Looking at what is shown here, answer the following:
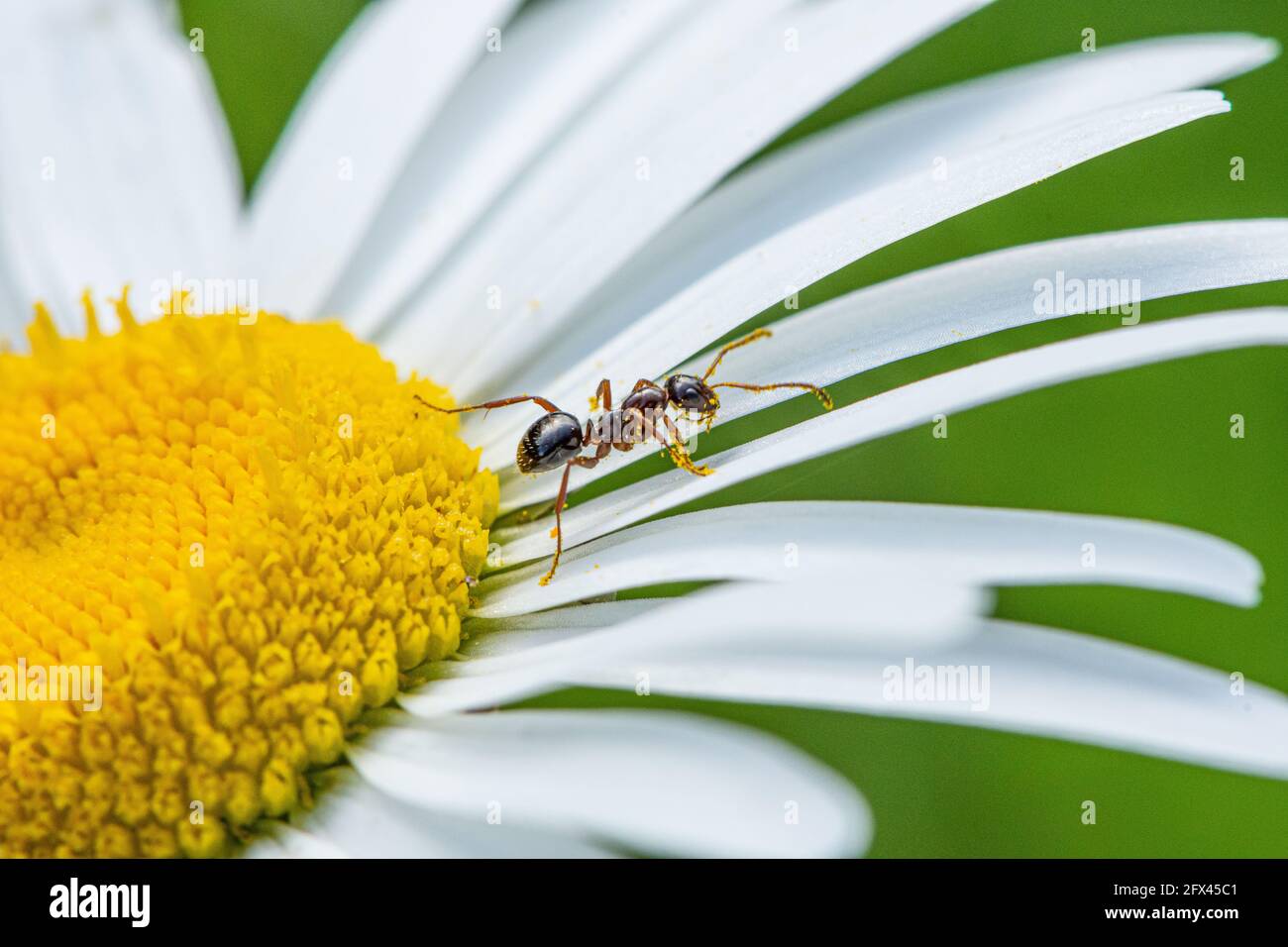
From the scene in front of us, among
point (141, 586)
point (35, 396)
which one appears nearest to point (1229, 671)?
point (141, 586)

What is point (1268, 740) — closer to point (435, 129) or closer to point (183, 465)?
point (183, 465)

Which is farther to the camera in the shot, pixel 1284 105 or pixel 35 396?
pixel 1284 105

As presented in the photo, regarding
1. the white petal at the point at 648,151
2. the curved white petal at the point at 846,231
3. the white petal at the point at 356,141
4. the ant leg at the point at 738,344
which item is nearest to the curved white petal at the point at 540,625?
the curved white petal at the point at 846,231

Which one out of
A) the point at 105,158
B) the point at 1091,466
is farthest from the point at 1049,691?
the point at 105,158

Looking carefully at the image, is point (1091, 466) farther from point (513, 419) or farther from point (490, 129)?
point (490, 129)

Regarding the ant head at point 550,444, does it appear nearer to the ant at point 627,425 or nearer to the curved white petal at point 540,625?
the ant at point 627,425

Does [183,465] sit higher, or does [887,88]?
[887,88]

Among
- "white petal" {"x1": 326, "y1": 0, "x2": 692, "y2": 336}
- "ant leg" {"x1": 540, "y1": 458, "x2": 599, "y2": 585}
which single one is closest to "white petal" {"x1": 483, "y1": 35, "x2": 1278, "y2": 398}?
"ant leg" {"x1": 540, "y1": 458, "x2": 599, "y2": 585}
